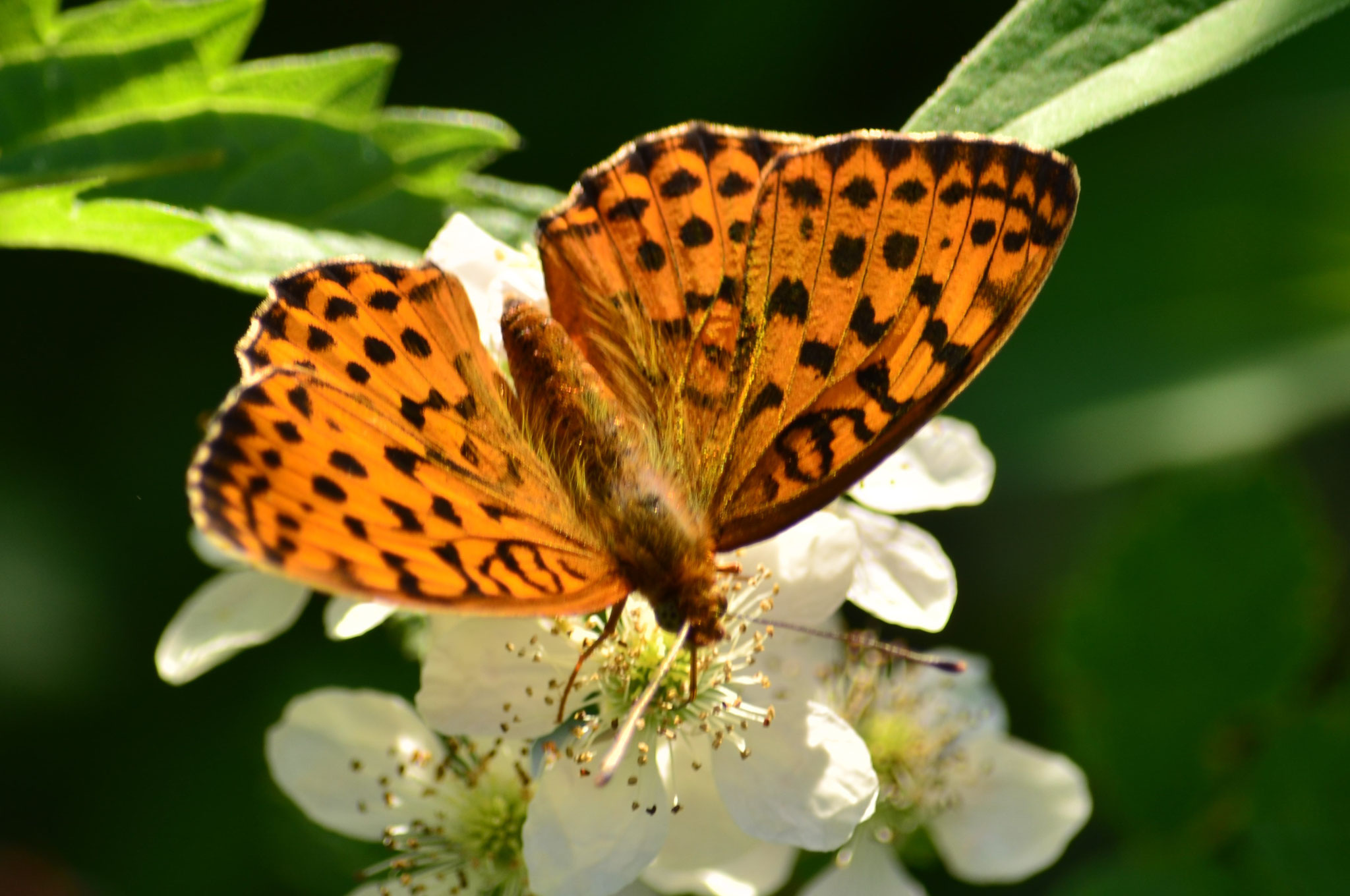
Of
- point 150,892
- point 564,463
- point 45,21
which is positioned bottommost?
point 150,892

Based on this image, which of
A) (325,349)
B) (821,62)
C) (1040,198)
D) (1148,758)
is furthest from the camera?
(821,62)

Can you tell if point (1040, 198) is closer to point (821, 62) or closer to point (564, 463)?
point (564, 463)

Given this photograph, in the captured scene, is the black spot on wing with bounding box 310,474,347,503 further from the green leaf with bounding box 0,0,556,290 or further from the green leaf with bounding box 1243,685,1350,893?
the green leaf with bounding box 1243,685,1350,893

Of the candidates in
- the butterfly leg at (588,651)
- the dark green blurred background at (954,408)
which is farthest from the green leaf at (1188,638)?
the butterfly leg at (588,651)

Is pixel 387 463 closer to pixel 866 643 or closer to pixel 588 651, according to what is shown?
pixel 588 651

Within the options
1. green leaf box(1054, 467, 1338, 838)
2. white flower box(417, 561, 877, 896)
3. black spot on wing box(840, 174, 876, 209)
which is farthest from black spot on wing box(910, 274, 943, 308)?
green leaf box(1054, 467, 1338, 838)

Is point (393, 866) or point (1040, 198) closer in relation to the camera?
point (1040, 198)

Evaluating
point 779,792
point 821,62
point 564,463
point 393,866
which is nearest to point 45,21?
point 564,463

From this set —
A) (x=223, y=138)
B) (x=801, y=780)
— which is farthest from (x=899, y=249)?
(x=223, y=138)
